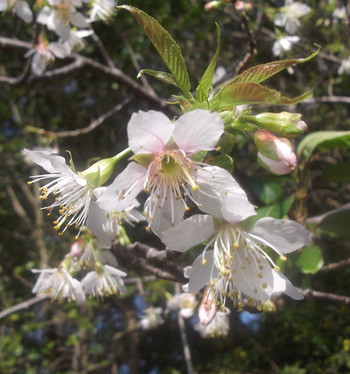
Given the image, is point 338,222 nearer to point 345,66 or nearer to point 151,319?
point 151,319

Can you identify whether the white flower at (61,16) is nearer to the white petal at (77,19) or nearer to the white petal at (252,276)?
the white petal at (77,19)

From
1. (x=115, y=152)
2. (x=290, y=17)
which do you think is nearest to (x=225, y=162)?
(x=290, y=17)

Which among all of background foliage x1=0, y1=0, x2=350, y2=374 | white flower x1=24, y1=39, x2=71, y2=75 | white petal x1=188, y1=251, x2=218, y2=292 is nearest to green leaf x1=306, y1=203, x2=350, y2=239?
white petal x1=188, y1=251, x2=218, y2=292

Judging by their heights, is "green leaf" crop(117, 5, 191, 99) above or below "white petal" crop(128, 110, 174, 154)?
above

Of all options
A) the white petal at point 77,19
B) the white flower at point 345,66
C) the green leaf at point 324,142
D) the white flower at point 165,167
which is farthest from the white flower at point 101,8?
the white flower at point 345,66

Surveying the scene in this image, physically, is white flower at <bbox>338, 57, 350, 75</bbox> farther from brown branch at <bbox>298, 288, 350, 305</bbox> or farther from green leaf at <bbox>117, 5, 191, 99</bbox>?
green leaf at <bbox>117, 5, 191, 99</bbox>

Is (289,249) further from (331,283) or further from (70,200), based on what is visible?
(331,283)

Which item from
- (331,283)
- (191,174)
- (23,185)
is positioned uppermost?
(191,174)

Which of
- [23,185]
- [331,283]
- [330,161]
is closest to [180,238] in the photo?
[330,161]
